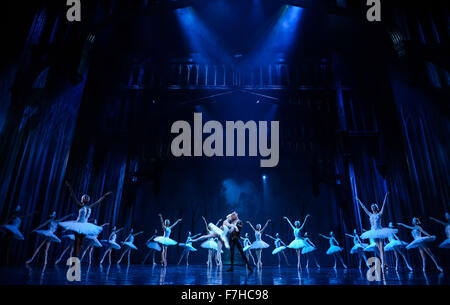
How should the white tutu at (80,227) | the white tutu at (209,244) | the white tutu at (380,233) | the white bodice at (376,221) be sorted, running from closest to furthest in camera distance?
the white tutu at (80,227) → the white tutu at (380,233) → the white bodice at (376,221) → the white tutu at (209,244)

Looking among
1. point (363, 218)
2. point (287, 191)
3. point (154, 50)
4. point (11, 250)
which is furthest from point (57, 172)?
point (363, 218)

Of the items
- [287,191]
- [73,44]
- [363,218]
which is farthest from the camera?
[287,191]

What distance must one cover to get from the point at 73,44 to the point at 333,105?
12.0 m

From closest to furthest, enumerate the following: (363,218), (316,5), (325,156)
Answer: (316,5)
(363,218)
(325,156)

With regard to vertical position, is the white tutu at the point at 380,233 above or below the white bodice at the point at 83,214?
below

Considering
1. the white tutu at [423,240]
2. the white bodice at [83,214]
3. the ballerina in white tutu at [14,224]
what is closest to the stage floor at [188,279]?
the white bodice at [83,214]

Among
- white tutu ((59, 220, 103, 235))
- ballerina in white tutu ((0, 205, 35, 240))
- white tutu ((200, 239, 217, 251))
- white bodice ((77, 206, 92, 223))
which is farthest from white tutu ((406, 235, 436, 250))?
ballerina in white tutu ((0, 205, 35, 240))

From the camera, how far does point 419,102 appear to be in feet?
29.1

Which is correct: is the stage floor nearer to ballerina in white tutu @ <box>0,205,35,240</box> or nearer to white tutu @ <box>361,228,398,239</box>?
white tutu @ <box>361,228,398,239</box>

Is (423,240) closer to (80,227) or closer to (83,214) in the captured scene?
(80,227)

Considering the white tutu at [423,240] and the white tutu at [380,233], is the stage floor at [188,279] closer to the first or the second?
the white tutu at [380,233]

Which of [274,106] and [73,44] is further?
[274,106]

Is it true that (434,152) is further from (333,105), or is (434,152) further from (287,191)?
(287,191)

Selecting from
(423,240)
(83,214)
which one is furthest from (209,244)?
(423,240)
